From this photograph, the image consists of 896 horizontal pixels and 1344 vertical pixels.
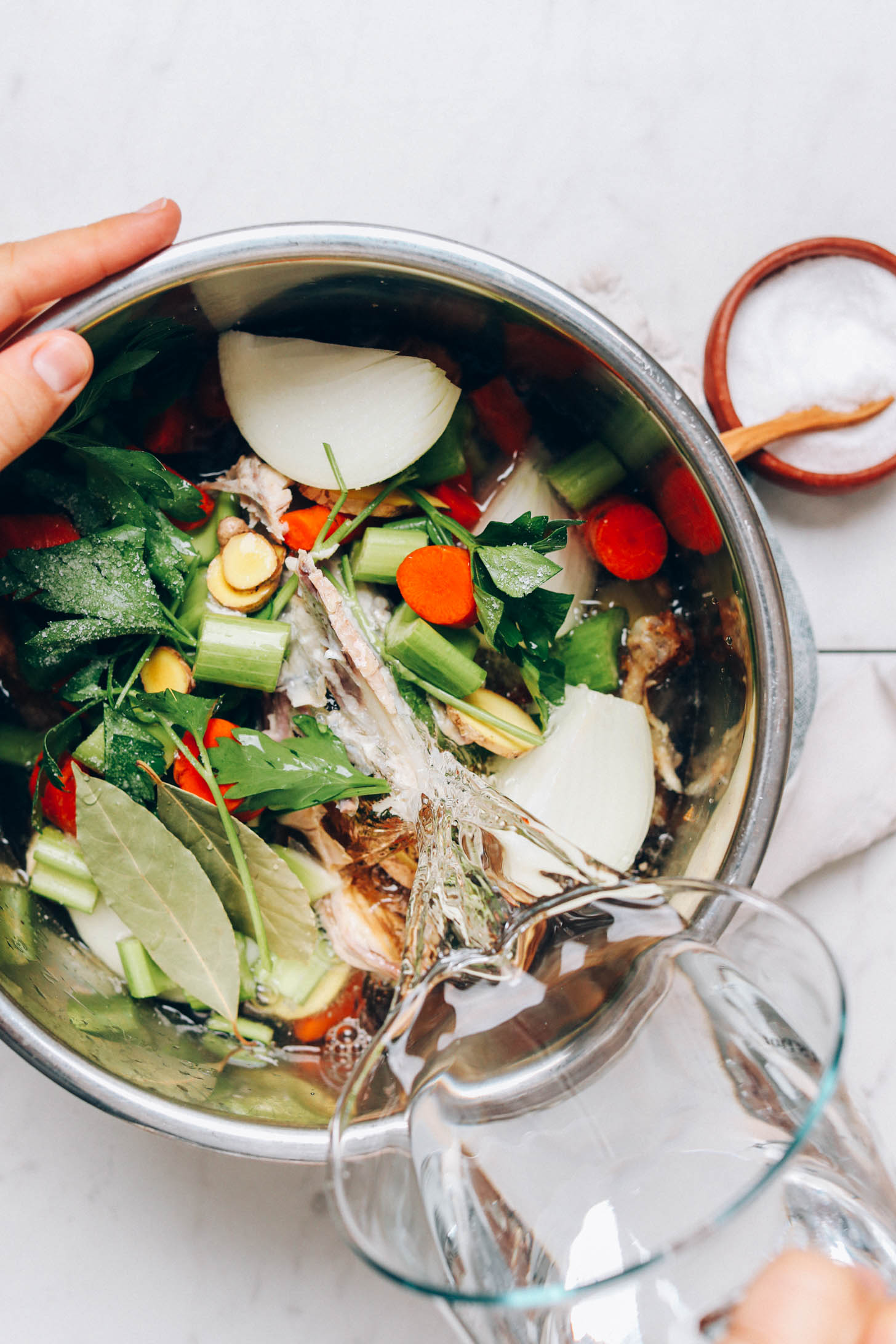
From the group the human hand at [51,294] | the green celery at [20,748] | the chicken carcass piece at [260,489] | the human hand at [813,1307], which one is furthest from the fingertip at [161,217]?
the human hand at [813,1307]

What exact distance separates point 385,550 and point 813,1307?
28.4 inches

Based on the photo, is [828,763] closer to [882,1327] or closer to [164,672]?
[882,1327]

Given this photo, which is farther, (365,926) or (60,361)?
(365,926)

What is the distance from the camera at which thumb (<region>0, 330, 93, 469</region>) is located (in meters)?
0.78

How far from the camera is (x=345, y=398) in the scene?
0.95 meters

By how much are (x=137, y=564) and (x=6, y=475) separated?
16 centimetres

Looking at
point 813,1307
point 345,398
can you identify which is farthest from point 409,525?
point 813,1307

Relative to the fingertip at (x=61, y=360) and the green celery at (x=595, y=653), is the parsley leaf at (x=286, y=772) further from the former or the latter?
the fingertip at (x=61, y=360)

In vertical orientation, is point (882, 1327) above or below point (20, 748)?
above

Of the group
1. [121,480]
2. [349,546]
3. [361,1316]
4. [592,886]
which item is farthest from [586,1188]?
[121,480]

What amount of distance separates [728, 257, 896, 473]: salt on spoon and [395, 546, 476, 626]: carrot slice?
0.42m

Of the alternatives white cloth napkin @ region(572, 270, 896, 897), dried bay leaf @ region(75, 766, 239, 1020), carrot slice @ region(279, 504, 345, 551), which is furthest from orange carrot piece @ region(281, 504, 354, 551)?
white cloth napkin @ region(572, 270, 896, 897)

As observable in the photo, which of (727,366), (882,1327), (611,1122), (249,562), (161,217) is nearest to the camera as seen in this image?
(882,1327)

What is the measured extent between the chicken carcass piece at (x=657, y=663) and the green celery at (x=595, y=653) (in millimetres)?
17
